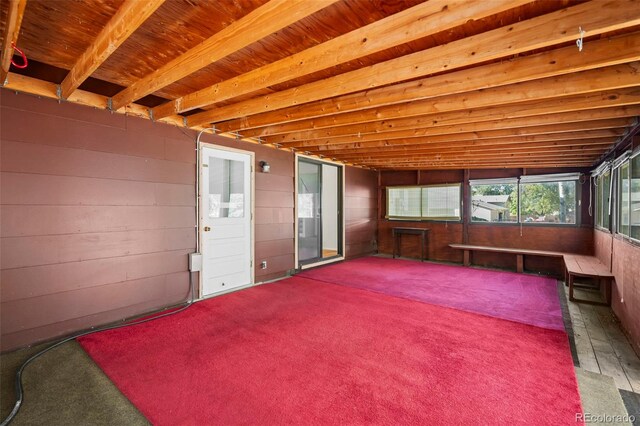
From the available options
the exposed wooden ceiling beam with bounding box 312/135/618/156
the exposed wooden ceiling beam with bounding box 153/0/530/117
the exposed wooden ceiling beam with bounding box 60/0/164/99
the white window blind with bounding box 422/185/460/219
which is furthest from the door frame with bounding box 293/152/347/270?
the exposed wooden ceiling beam with bounding box 60/0/164/99

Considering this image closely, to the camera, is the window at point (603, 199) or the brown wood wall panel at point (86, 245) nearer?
the brown wood wall panel at point (86, 245)

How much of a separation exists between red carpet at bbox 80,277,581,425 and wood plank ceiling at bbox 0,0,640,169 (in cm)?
230

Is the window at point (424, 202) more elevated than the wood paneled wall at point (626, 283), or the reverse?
the window at point (424, 202)

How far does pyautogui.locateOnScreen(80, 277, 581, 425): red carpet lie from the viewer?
1.88m

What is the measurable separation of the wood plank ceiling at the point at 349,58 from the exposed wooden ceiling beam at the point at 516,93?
0.01 meters

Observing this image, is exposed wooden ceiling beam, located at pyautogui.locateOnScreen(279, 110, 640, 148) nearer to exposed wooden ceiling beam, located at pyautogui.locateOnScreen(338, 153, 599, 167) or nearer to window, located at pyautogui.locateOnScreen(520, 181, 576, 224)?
exposed wooden ceiling beam, located at pyautogui.locateOnScreen(338, 153, 599, 167)

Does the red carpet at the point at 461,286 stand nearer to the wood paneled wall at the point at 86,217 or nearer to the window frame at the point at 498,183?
the window frame at the point at 498,183

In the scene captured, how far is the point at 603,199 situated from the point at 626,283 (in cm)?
223

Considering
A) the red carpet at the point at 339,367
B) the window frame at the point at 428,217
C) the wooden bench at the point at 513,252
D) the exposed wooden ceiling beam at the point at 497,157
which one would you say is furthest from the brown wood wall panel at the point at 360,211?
the red carpet at the point at 339,367

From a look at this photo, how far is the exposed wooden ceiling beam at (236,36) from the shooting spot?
162 centimetres

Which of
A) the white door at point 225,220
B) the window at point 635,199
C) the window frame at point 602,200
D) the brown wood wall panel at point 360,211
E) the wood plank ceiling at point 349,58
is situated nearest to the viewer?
the wood plank ceiling at point 349,58

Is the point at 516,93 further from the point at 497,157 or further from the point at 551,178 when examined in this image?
the point at 551,178

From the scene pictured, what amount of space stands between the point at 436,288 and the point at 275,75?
403 cm

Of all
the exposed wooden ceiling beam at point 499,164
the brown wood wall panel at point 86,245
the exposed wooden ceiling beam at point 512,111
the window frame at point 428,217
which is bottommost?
the brown wood wall panel at point 86,245
